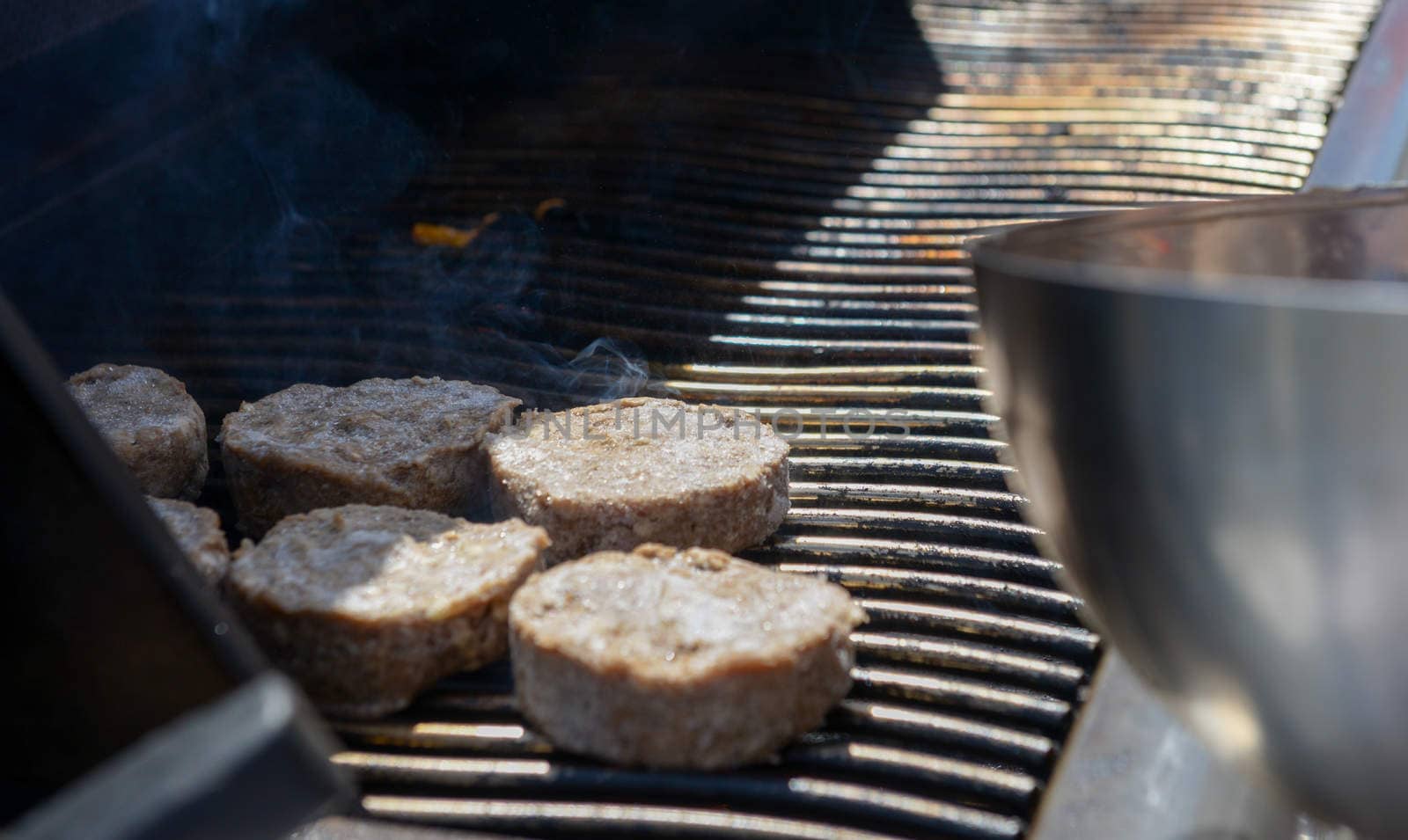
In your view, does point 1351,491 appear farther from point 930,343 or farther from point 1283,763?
point 930,343

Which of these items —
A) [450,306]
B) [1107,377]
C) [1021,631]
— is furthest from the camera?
[450,306]

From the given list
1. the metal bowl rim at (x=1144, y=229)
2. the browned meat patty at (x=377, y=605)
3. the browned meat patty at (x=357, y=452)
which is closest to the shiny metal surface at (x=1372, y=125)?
the metal bowl rim at (x=1144, y=229)

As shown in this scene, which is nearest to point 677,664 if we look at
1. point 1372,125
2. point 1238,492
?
point 1238,492

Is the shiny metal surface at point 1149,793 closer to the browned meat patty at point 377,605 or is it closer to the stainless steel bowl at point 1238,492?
the stainless steel bowl at point 1238,492

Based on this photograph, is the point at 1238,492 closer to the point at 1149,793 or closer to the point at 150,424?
the point at 1149,793

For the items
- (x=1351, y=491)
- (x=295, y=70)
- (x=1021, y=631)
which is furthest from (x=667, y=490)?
(x=295, y=70)

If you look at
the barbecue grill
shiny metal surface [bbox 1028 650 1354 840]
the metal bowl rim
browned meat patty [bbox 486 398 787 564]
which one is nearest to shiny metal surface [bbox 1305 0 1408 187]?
the barbecue grill
